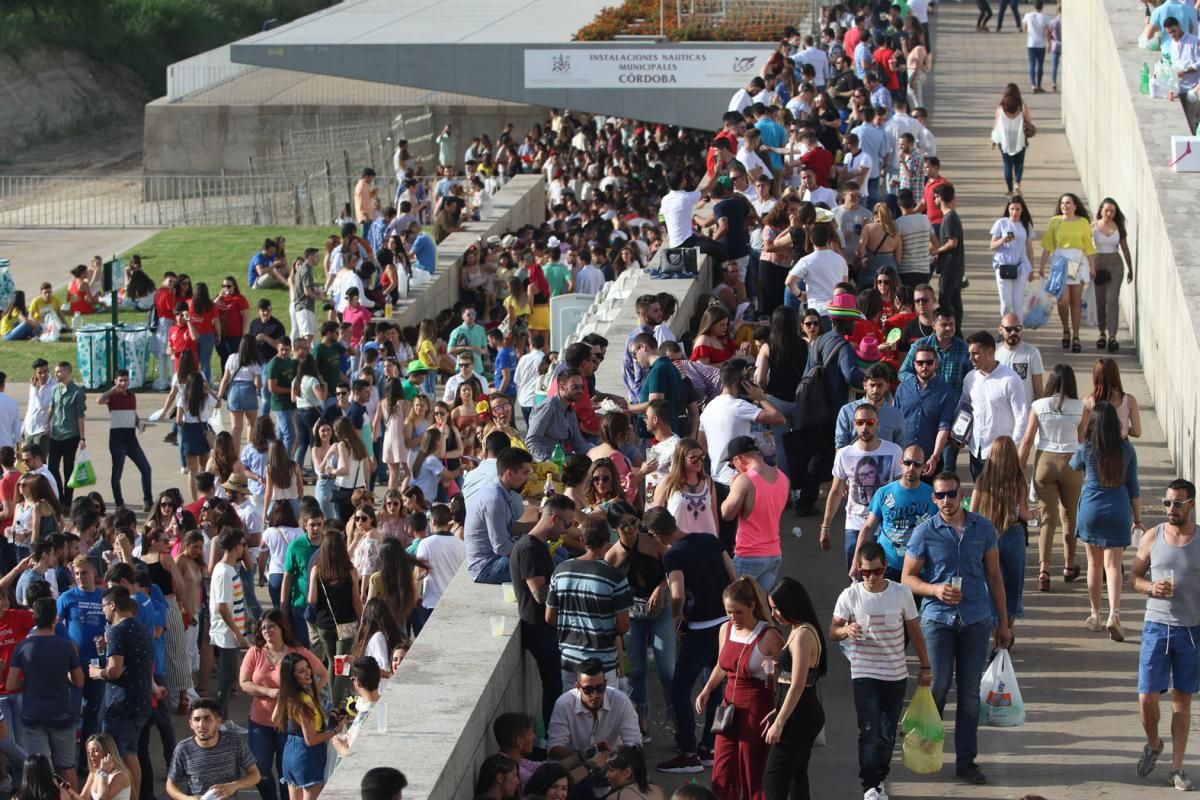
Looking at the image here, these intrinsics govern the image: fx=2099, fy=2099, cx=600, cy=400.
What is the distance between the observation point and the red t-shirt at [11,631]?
461 inches

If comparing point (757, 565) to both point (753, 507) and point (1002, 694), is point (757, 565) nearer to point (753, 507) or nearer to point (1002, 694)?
point (753, 507)

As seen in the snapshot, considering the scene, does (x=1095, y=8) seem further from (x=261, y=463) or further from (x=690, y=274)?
(x=261, y=463)

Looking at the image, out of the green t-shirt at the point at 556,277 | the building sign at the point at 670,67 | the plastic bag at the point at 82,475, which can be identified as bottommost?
the plastic bag at the point at 82,475

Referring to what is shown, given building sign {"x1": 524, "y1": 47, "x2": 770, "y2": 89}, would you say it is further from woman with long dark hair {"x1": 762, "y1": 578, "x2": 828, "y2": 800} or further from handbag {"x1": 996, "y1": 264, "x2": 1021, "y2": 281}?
woman with long dark hair {"x1": 762, "y1": 578, "x2": 828, "y2": 800}

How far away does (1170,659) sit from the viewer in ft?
32.6

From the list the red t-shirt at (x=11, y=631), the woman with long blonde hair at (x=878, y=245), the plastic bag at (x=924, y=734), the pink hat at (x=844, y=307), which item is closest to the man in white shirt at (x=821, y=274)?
the pink hat at (x=844, y=307)

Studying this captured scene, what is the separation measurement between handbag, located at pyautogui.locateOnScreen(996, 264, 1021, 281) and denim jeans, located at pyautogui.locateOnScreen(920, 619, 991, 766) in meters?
7.27

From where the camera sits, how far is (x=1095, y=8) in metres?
25.7

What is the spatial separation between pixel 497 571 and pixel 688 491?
1.07 meters

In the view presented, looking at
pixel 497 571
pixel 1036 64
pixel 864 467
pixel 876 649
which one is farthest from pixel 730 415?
pixel 1036 64

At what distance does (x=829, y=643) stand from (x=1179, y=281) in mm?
4769

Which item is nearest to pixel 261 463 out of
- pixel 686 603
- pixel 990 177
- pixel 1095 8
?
pixel 686 603

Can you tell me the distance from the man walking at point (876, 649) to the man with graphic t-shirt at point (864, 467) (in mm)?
1669

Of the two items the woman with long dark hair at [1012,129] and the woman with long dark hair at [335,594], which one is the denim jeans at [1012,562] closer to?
the woman with long dark hair at [335,594]
